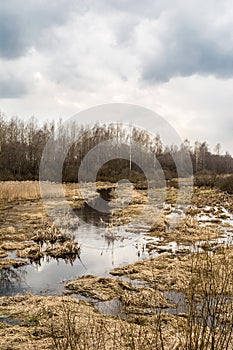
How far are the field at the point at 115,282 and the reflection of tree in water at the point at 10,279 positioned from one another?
0.08 feet

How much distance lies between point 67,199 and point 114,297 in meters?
19.3

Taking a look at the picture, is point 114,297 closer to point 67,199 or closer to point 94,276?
point 94,276

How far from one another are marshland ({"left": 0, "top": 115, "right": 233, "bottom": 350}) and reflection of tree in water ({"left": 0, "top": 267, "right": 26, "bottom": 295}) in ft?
0.15

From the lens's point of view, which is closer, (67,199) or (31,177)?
(67,199)

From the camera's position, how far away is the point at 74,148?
49.3m

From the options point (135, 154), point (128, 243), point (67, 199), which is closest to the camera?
point (128, 243)

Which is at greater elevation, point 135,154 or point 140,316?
point 135,154

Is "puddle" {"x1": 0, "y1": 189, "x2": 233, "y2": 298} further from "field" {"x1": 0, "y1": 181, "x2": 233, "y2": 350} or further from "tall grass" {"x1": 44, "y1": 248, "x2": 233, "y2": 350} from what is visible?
"tall grass" {"x1": 44, "y1": 248, "x2": 233, "y2": 350}

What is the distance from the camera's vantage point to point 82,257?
10797mm

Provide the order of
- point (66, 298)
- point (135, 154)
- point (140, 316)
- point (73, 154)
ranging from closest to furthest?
point (140, 316)
point (66, 298)
point (73, 154)
point (135, 154)

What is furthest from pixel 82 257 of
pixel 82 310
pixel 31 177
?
pixel 31 177

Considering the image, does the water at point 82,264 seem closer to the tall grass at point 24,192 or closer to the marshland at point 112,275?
the marshland at point 112,275

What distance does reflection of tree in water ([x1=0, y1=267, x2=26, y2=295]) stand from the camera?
800 cm

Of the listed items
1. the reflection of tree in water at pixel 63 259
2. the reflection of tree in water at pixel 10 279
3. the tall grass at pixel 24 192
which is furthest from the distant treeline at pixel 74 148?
the reflection of tree in water at pixel 10 279
